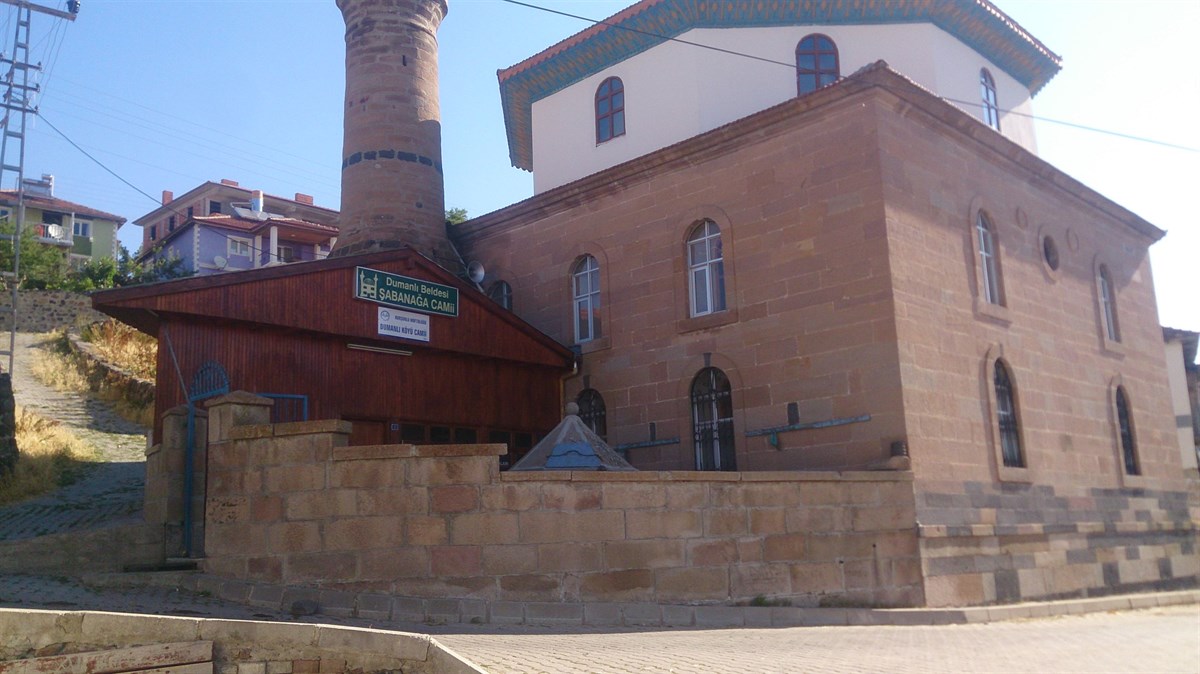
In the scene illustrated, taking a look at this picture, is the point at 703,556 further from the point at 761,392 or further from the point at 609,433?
the point at 609,433

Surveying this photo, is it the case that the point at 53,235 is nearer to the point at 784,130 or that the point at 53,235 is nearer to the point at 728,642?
the point at 784,130

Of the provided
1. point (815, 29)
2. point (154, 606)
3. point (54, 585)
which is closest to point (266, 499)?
point (154, 606)

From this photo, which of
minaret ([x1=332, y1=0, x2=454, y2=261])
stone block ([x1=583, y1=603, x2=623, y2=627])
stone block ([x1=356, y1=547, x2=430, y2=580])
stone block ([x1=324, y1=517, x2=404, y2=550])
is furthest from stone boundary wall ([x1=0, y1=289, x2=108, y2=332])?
stone block ([x1=583, y1=603, x2=623, y2=627])

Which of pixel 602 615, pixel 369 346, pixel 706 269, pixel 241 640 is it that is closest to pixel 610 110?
pixel 706 269

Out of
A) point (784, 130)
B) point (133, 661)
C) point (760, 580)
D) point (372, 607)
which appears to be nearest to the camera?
point (133, 661)

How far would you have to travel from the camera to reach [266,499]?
10219mm

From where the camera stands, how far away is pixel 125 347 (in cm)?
2728

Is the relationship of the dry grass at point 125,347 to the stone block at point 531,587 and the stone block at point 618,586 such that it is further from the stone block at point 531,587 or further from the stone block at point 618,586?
the stone block at point 618,586

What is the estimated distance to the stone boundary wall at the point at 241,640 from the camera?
7.04 meters

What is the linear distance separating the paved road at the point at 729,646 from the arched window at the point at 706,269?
6189 mm

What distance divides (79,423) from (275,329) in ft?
35.9

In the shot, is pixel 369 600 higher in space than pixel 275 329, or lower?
lower

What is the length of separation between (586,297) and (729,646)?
31.9 feet

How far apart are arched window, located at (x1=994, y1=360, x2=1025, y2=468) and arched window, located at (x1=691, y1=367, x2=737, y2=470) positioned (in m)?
3.99
